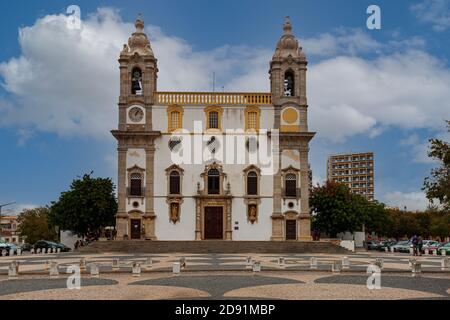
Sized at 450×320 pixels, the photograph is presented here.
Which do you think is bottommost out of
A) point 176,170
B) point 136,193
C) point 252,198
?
point 252,198

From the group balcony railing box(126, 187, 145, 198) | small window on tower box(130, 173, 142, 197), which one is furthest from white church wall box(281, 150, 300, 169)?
small window on tower box(130, 173, 142, 197)

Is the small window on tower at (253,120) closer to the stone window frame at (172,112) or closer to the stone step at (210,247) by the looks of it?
the stone window frame at (172,112)

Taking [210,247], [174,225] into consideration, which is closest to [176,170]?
Answer: [174,225]

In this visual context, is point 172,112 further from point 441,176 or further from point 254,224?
point 441,176

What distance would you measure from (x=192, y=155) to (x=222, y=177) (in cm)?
306

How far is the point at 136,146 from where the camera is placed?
Answer: 155ft

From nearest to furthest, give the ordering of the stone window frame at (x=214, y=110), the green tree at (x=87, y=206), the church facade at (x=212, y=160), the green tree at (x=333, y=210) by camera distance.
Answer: the church facade at (x=212, y=160), the stone window frame at (x=214, y=110), the green tree at (x=87, y=206), the green tree at (x=333, y=210)

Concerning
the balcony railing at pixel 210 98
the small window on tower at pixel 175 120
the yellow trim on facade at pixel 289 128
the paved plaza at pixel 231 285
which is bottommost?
the paved plaza at pixel 231 285

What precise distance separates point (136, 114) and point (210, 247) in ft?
41.7

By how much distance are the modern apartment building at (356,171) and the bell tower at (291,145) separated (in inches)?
4303

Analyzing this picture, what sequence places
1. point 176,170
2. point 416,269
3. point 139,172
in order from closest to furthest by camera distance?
point 416,269 < point 139,172 < point 176,170

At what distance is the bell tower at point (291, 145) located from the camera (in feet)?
153

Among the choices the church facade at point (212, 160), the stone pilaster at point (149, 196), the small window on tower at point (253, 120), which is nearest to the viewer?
the stone pilaster at point (149, 196)

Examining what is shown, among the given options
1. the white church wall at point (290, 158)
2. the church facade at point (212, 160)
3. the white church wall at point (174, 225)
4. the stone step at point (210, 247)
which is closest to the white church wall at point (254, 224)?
the church facade at point (212, 160)
